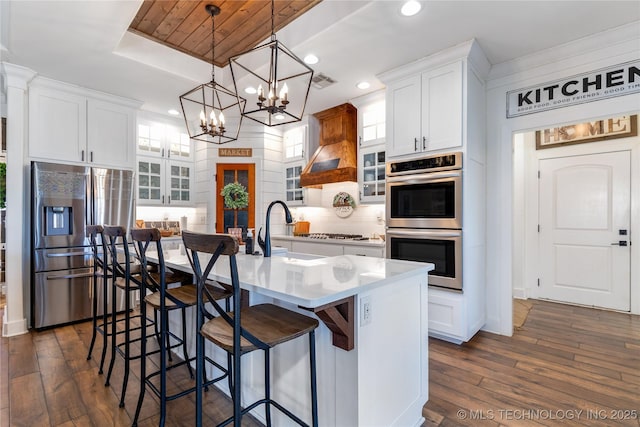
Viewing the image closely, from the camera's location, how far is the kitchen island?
1.33 m

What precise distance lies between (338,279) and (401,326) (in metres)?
0.49

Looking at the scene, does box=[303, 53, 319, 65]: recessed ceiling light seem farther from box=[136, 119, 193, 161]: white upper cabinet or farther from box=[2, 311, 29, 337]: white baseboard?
box=[2, 311, 29, 337]: white baseboard

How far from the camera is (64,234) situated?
346cm

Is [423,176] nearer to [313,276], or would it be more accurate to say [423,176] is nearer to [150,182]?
[313,276]

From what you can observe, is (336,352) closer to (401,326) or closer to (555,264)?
(401,326)

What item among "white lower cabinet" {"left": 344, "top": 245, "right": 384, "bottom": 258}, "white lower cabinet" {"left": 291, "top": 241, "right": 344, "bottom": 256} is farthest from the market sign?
"white lower cabinet" {"left": 344, "top": 245, "right": 384, "bottom": 258}

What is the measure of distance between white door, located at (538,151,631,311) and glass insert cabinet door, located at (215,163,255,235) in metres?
4.44

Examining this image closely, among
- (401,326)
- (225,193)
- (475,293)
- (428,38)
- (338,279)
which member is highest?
(428,38)

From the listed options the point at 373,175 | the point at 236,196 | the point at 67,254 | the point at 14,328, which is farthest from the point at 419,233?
the point at 14,328

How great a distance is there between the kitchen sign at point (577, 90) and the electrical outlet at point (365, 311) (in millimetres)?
2891

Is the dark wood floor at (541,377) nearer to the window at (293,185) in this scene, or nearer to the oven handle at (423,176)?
the oven handle at (423,176)

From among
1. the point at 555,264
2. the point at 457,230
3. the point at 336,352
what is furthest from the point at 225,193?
the point at 555,264

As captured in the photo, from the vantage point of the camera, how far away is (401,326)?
5.40 feet

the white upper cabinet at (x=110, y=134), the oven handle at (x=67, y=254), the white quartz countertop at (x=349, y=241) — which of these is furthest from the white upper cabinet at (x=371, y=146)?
the oven handle at (x=67, y=254)
